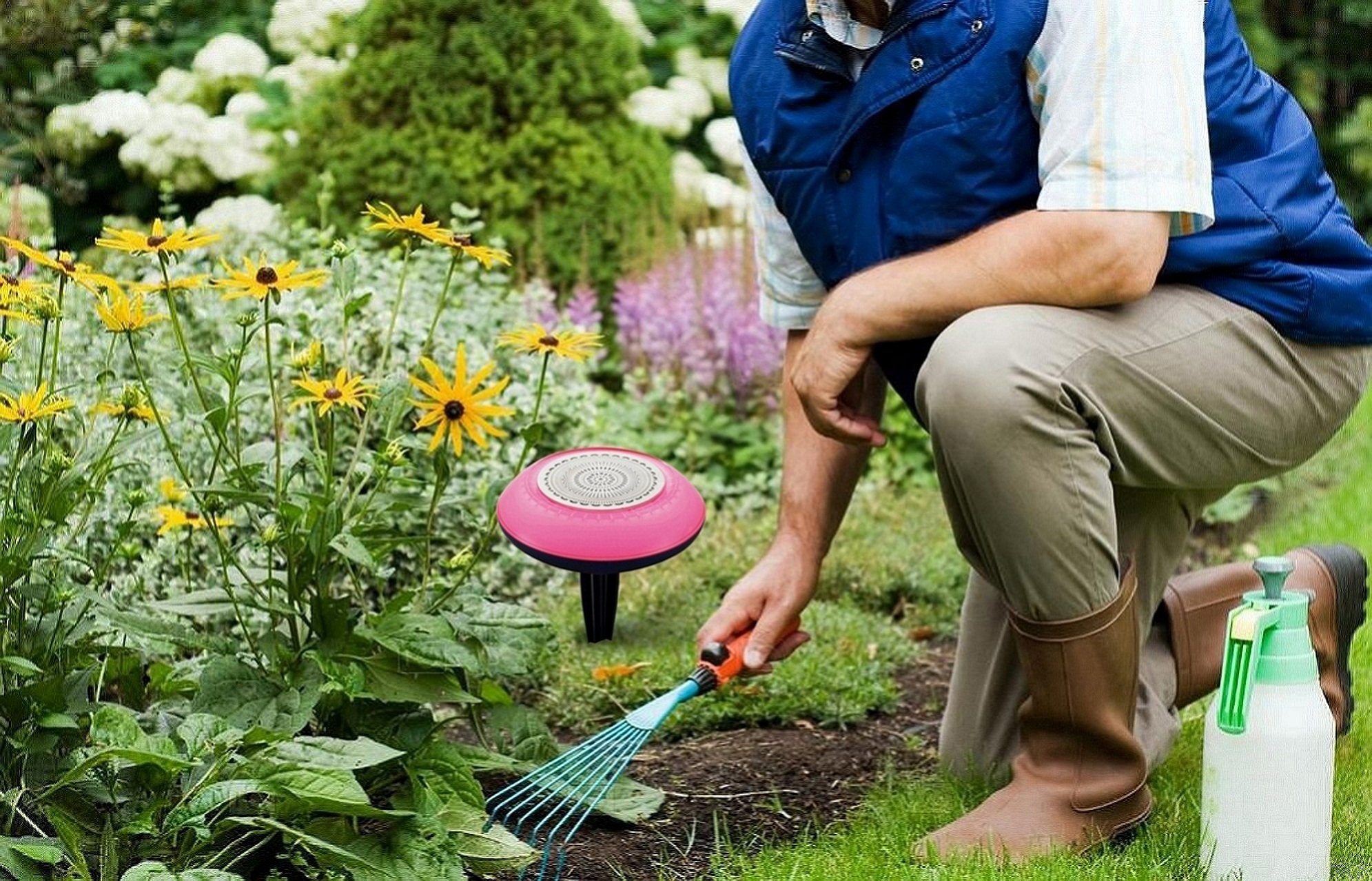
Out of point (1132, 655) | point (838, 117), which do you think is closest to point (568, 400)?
point (838, 117)

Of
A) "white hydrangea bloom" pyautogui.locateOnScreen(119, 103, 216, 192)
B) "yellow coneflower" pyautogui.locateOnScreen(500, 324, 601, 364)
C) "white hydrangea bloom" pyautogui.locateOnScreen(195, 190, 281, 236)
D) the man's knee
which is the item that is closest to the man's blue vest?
the man's knee

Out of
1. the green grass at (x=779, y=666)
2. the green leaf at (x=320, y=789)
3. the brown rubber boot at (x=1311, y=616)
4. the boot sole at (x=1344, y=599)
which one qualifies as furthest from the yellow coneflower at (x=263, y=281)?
the boot sole at (x=1344, y=599)

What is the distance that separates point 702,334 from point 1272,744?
274 centimetres

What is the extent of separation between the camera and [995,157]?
7.58 ft

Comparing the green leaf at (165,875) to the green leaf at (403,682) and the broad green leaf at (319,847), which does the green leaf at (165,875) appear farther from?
the green leaf at (403,682)

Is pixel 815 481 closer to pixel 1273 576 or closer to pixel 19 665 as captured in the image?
pixel 1273 576

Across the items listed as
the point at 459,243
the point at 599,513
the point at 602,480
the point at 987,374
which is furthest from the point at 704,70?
the point at 987,374

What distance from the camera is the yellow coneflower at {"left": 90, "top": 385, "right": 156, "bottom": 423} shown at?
6.94 feet

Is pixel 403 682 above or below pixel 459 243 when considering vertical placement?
below

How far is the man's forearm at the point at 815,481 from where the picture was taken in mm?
2648

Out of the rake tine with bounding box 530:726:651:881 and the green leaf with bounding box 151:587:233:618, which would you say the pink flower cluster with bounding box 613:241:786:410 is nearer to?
the rake tine with bounding box 530:726:651:881

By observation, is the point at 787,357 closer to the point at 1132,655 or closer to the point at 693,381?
the point at 1132,655

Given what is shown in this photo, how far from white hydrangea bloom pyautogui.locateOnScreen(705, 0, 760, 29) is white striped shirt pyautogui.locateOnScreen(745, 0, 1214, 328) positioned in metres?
4.38

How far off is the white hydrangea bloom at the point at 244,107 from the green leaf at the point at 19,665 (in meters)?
3.64
